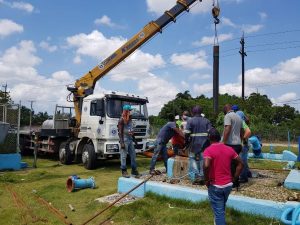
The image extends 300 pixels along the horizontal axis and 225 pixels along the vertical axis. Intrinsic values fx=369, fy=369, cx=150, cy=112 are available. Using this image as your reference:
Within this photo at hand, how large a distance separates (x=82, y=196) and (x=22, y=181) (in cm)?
313

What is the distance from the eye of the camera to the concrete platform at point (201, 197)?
5.75 m

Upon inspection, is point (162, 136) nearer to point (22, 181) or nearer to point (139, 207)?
point (139, 207)

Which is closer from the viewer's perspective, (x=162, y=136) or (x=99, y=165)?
(x=162, y=136)

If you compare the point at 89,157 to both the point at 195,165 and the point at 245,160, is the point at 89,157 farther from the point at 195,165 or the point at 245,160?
the point at 245,160

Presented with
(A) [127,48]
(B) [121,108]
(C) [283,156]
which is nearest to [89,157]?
(B) [121,108]

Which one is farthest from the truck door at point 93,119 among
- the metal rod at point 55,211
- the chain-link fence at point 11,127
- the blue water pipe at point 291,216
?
the blue water pipe at point 291,216

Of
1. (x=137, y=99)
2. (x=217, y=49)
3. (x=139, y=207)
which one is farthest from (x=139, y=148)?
(x=217, y=49)

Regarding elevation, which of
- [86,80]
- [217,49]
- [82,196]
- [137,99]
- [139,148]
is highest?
[217,49]

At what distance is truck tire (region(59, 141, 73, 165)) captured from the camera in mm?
14836

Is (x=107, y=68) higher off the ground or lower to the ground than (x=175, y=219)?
higher

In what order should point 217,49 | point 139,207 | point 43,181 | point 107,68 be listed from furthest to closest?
point 217,49, point 107,68, point 43,181, point 139,207

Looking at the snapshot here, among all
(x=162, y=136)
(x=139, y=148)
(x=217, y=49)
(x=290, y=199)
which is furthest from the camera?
(x=217, y=49)

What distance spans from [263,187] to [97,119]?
281 inches

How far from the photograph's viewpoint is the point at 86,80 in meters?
15.8
